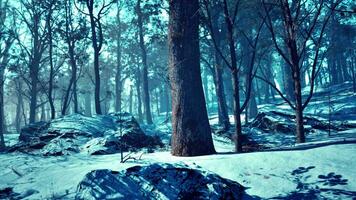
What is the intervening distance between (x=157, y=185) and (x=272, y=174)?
194 centimetres

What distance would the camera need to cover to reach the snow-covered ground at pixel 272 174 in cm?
433

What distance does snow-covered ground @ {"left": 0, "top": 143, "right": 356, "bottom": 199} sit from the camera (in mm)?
4328

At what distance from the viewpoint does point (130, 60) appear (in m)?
38.6

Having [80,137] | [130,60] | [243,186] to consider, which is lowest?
[243,186]

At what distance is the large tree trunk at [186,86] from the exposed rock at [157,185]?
165 cm

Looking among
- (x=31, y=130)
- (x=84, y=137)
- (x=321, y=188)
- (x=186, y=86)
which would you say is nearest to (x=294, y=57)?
(x=186, y=86)

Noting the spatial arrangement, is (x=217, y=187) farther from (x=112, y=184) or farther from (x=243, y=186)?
(x=112, y=184)

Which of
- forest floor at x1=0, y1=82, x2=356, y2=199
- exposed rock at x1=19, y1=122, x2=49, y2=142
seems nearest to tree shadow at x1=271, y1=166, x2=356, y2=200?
forest floor at x1=0, y1=82, x2=356, y2=199

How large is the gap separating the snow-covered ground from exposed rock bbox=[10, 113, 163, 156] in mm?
2516

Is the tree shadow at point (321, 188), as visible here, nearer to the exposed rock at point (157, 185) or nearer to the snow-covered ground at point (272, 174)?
the snow-covered ground at point (272, 174)

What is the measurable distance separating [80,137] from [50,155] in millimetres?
1777

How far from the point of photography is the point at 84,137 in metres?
10.2

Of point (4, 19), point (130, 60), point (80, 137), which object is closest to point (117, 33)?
point (130, 60)

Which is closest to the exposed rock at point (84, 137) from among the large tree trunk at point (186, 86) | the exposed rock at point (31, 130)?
the exposed rock at point (31, 130)
